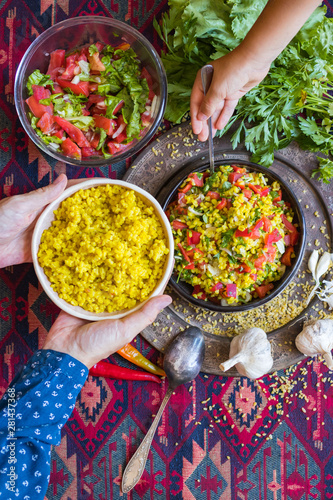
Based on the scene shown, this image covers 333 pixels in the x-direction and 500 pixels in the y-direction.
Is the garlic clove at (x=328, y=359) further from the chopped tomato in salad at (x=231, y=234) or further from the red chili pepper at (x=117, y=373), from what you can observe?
the red chili pepper at (x=117, y=373)

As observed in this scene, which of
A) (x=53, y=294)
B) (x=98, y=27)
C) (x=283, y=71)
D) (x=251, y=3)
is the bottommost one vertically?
(x=53, y=294)

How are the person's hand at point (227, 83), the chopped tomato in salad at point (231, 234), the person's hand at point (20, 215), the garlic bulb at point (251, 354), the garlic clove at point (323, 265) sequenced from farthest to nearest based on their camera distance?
the garlic clove at point (323, 265) < the garlic bulb at point (251, 354) < the chopped tomato in salad at point (231, 234) < the person's hand at point (20, 215) < the person's hand at point (227, 83)

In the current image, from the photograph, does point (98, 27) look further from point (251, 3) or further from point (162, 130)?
point (251, 3)

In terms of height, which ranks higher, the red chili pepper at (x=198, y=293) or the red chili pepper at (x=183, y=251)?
the red chili pepper at (x=183, y=251)

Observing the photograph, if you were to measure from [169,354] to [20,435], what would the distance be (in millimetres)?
838

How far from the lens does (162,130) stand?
2477mm

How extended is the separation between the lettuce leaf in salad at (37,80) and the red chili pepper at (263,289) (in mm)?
1547

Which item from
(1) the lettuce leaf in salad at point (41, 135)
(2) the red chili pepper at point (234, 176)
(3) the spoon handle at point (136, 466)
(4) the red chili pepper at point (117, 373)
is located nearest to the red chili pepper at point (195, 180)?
(2) the red chili pepper at point (234, 176)

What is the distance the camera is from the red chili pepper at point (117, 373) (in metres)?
2.45

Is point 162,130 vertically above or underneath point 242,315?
above

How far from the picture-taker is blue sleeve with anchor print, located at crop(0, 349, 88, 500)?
1.96 metres

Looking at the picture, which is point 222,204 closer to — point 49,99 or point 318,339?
point 318,339

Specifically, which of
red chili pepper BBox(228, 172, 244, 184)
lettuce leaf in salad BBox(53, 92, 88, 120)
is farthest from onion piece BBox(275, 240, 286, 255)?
lettuce leaf in salad BBox(53, 92, 88, 120)

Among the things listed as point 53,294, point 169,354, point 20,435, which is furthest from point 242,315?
point 20,435
